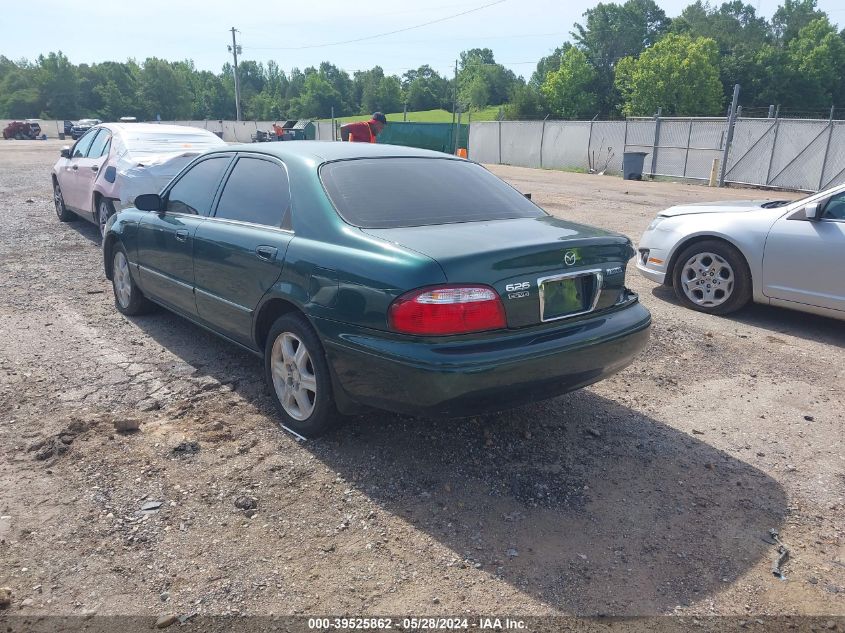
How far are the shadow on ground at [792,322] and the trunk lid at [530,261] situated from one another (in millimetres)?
3000

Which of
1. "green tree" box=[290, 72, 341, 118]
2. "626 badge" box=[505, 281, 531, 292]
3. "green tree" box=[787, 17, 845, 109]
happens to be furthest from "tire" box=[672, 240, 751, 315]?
"green tree" box=[290, 72, 341, 118]

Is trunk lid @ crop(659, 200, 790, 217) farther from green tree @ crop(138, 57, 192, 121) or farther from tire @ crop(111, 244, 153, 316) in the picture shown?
green tree @ crop(138, 57, 192, 121)

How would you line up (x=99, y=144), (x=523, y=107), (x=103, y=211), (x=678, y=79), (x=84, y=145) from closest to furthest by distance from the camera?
(x=103, y=211) → (x=99, y=144) → (x=84, y=145) → (x=523, y=107) → (x=678, y=79)

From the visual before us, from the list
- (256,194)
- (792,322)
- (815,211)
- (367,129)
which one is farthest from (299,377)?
(367,129)

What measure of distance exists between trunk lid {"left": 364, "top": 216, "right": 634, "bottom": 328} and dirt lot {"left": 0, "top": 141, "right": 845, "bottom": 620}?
2.79ft

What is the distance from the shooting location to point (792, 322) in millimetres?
6172

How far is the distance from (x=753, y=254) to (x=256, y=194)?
448 cm

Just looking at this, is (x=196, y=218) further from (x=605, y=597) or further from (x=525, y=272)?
(x=605, y=597)

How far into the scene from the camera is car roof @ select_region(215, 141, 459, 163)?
13.1ft

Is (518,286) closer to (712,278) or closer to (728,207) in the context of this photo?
(712,278)

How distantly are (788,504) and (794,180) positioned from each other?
70.8ft

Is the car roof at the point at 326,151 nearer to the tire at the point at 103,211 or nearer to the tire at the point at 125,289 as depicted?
the tire at the point at 125,289

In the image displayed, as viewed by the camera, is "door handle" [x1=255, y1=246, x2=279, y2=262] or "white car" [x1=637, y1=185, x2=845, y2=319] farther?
"white car" [x1=637, y1=185, x2=845, y2=319]

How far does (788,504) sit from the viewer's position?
321 cm
